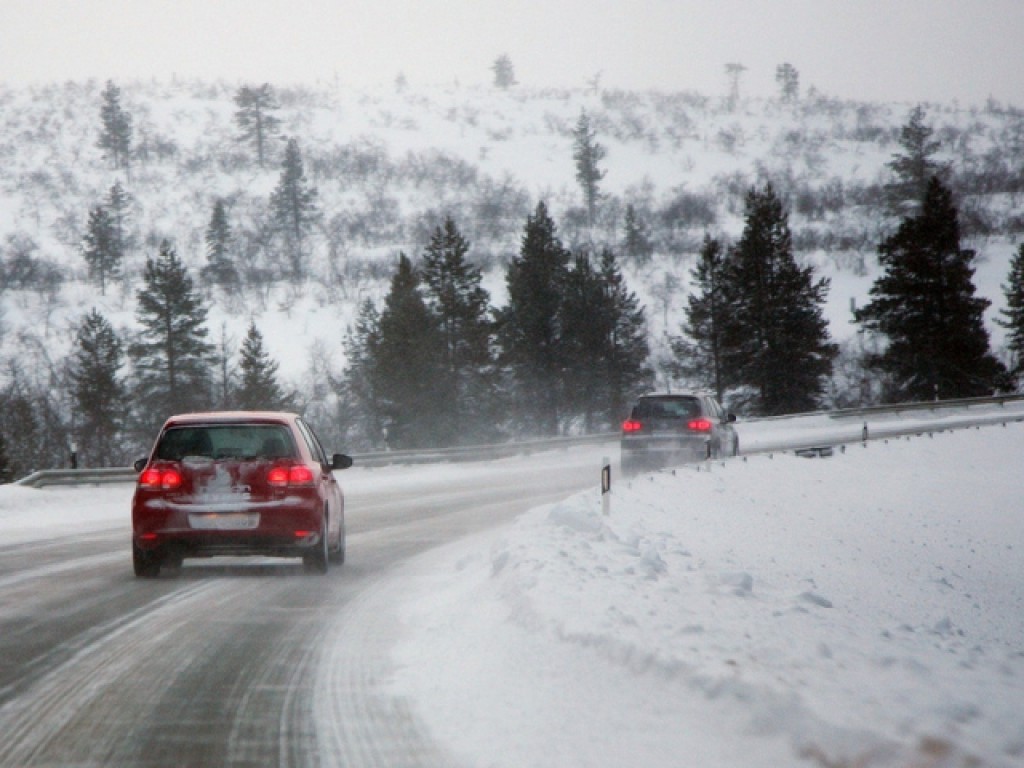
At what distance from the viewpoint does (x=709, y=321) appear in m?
65.8

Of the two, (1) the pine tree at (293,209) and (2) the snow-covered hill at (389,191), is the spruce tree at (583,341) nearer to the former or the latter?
(2) the snow-covered hill at (389,191)

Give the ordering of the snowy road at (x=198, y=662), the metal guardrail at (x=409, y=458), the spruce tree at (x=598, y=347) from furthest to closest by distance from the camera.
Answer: the spruce tree at (x=598, y=347) → the metal guardrail at (x=409, y=458) → the snowy road at (x=198, y=662)

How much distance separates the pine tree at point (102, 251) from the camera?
112812 millimetres

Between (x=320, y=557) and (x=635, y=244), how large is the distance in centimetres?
11122

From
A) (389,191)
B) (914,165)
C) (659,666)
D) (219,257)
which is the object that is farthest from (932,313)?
(389,191)

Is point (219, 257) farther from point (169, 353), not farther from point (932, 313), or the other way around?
point (932, 313)

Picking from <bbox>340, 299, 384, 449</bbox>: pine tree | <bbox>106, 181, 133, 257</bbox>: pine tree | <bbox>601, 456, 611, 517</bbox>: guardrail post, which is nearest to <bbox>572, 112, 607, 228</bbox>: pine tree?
<bbox>106, 181, 133, 257</bbox>: pine tree

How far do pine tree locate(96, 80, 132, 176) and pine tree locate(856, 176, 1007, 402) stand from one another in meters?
111

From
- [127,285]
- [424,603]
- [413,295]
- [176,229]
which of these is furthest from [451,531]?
[176,229]

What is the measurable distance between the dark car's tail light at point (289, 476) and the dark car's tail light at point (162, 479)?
90 cm

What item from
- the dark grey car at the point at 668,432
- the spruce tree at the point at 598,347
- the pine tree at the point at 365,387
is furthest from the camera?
the pine tree at the point at 365,387

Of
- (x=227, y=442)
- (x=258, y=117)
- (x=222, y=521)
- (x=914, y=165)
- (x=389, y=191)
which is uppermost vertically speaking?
(x=258, y=117)

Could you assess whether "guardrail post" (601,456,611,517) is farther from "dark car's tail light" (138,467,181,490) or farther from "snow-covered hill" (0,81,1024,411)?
"snow-covered hill" (0,81,1024,411)

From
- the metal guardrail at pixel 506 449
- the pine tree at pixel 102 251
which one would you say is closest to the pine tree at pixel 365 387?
the metal guardrail at pixel 506 449
